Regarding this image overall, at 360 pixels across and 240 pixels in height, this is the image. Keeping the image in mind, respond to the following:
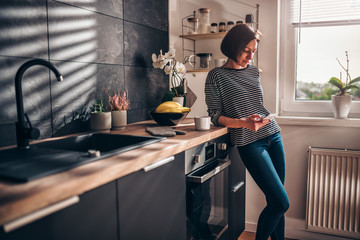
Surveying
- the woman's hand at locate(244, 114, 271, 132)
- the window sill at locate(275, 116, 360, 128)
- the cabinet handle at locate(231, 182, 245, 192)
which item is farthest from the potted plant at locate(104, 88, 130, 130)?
the window sill at locate(275, 116, 360, 128)

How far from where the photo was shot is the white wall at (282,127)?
2.46 meters

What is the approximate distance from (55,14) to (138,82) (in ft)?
2.54

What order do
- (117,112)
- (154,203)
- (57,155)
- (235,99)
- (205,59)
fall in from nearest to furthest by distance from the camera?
(57,155) → (154,203) → (117,112) → (235,99) → (205,59)

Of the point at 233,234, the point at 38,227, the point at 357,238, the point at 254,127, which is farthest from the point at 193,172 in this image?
the point at 357,238

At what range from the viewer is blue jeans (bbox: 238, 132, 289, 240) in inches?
72.3

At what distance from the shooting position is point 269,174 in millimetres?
Answer: 1840

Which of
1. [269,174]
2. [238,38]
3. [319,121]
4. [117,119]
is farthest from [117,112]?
[319,121]

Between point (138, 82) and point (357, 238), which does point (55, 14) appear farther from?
point (357, 238)

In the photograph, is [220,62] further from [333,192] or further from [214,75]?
[333,192]

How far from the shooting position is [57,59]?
61.6 inches

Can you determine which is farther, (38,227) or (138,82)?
(138,82)

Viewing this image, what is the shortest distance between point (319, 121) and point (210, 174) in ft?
3.84

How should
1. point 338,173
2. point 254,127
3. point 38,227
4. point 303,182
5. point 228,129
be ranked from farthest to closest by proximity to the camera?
point 303,182, point 338,173, point 228,129, point 254,127, point 38,227

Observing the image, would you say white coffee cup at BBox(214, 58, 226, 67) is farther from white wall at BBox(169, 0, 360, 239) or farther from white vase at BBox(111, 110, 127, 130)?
white vase at BBox(111, 110, 127, 130)
